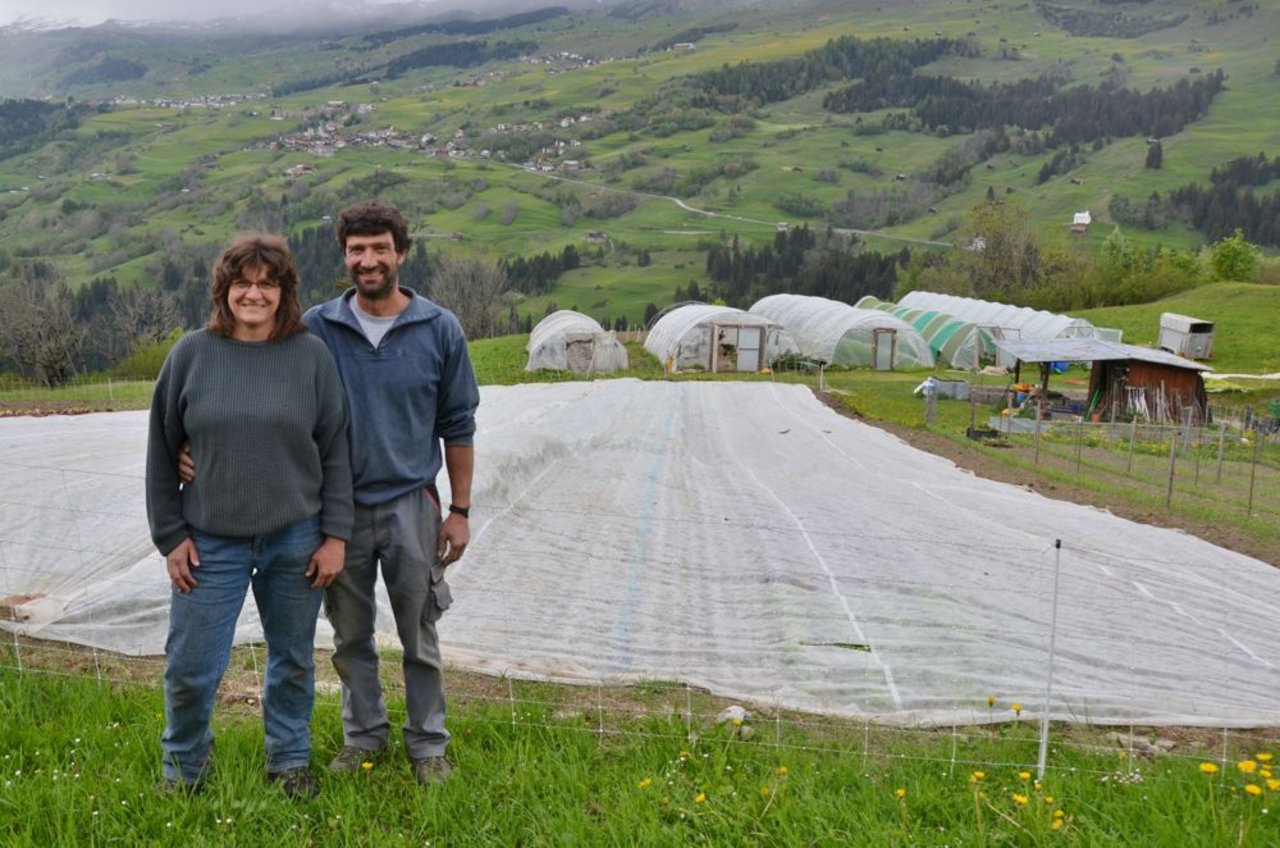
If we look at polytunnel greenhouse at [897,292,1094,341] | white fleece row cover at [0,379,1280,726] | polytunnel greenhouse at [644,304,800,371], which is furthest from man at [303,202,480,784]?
polytunnel greenhouse at [897,292,1094,341]

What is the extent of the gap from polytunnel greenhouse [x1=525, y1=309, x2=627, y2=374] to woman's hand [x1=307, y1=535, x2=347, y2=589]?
24697 mm

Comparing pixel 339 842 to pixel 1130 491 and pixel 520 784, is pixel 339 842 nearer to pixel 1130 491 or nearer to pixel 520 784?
pixel 520 784

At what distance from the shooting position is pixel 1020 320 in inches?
1326

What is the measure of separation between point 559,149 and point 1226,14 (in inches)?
5418

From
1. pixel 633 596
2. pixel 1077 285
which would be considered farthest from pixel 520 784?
pixel 1077 285

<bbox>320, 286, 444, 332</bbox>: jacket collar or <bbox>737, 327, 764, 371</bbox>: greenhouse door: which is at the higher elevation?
<bbox>320, 286, 444, 332</bbox>: jacket collar

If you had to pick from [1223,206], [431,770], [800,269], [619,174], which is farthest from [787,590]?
[619,174]

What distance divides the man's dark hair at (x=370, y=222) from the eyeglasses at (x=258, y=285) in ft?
1.02

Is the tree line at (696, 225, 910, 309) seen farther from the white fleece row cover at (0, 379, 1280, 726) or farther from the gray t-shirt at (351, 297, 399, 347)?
the gray t-shirt at (351, 297, 399, 347)

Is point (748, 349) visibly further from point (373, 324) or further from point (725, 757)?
point (373, 324)

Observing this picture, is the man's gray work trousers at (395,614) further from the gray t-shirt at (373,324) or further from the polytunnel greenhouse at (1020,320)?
the polytunnel greenhouse at (1020,320)

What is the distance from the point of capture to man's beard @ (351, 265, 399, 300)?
3467mm

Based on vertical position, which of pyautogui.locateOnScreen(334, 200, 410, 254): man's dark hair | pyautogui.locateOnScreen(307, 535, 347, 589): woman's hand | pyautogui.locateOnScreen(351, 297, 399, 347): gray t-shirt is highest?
pyautogui.locateOnScreen(334, 200, 410, 254): man's dark hair

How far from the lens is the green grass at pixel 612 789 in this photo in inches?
123
